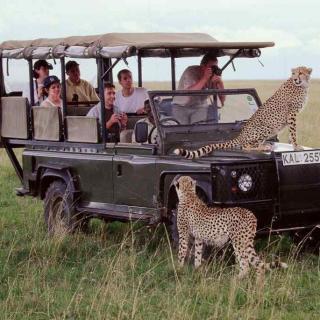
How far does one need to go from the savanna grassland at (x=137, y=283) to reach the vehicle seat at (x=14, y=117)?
1286 millimetres

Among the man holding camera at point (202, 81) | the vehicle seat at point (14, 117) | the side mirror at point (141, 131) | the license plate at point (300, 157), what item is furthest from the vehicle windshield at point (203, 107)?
the vehicle seat at point (14, 117)

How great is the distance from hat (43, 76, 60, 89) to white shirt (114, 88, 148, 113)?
0.73 m

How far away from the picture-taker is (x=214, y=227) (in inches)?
257

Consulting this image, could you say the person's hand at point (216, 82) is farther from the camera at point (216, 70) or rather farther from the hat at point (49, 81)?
the hat at point (49, 81)

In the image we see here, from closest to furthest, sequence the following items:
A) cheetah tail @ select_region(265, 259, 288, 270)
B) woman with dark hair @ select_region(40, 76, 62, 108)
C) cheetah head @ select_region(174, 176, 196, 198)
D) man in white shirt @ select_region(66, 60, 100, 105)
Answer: cheetah tail @ select_region(265, 259, 288, 270)
cheetah head @ select_region(174, 176, 196, 198)
woman with dark hair @ select_region(40, 76, 62, 108)
man in white shirt @ select_region(66, 60, 100, 105)

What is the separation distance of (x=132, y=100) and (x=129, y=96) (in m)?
0.05

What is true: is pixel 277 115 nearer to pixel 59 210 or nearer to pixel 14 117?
pixel 59 210

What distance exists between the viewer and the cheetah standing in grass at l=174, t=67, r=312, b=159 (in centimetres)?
736

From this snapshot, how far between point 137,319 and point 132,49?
9.42 feet


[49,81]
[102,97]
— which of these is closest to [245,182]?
[102,97]

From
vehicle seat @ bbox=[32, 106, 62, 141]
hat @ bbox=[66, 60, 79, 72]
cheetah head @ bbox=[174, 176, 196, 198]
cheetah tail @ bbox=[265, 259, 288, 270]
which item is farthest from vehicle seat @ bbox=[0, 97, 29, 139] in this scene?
cheetah tail @ bbox=[265, 259, 288, 270]

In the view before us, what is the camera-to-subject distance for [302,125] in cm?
2075

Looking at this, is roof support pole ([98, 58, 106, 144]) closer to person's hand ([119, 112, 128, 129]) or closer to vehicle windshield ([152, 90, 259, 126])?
Answer: person's hand ([119, 112, 128, 129])

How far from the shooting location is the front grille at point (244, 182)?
6.47 m
